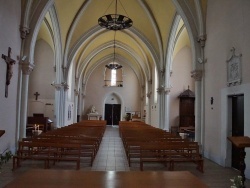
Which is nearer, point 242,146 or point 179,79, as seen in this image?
point 242,146

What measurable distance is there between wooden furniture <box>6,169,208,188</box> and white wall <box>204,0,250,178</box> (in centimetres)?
400

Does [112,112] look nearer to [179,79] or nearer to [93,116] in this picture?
[93,116]

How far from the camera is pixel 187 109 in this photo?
18.3 m

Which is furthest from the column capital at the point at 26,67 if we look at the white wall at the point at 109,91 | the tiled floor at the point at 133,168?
the white wall at the point at 109,91

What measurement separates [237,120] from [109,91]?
897 inches

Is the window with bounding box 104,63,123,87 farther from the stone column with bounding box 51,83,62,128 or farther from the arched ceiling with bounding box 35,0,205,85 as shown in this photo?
the stone column with bounding box 51,83,62,128

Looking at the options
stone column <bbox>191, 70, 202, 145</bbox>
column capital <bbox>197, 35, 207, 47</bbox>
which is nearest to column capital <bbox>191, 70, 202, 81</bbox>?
stone column <bbox>191, 70, 202, 145</bbox>

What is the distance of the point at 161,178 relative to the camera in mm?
2908

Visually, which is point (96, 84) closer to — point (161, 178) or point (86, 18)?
point (86, 18)

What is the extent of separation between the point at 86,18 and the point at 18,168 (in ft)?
38.8

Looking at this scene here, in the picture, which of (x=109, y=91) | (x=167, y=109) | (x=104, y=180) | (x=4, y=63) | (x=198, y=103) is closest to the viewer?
(x=104, y=180)

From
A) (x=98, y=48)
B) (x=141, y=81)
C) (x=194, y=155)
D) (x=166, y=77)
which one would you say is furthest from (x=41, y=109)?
(x=194, y=155)

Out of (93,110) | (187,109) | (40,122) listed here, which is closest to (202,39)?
(187,109)

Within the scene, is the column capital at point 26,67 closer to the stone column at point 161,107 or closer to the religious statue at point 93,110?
the stone column at point 161,107
